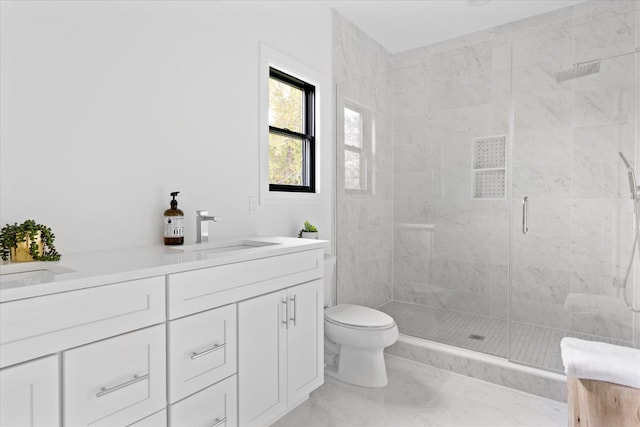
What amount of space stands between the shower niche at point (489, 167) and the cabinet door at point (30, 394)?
2.52 metres

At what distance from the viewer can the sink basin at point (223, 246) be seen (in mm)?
1668

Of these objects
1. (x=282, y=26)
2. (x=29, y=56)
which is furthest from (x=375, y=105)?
(x=29, y=56)

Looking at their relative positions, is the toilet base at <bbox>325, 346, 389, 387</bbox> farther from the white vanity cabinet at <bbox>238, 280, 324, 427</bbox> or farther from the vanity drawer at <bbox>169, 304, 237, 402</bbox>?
the vanity drawer at <bbox>169, 304, 237, 402</bbox>

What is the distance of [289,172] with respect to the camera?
2.55 meters

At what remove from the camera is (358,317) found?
224 cm

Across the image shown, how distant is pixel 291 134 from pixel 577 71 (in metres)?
1.85

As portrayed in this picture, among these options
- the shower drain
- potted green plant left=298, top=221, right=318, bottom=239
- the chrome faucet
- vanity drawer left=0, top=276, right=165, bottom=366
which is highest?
the chrome faucet

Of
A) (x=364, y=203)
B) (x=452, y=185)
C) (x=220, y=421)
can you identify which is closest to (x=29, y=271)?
(x=220, y=421)

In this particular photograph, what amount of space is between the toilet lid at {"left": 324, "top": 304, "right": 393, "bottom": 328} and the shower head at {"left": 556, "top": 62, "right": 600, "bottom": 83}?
1.86 metres

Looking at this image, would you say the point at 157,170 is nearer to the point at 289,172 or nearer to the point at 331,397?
the point at 289,172

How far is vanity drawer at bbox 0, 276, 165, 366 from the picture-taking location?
83 centimetres

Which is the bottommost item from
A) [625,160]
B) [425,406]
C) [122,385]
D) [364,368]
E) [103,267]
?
[425,406]

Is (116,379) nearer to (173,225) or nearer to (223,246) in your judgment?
(173,225)

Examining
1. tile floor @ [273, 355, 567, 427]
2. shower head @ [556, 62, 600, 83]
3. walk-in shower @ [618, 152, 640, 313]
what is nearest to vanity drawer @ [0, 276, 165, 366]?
tile floor @ [273, 355, 567, 427]
